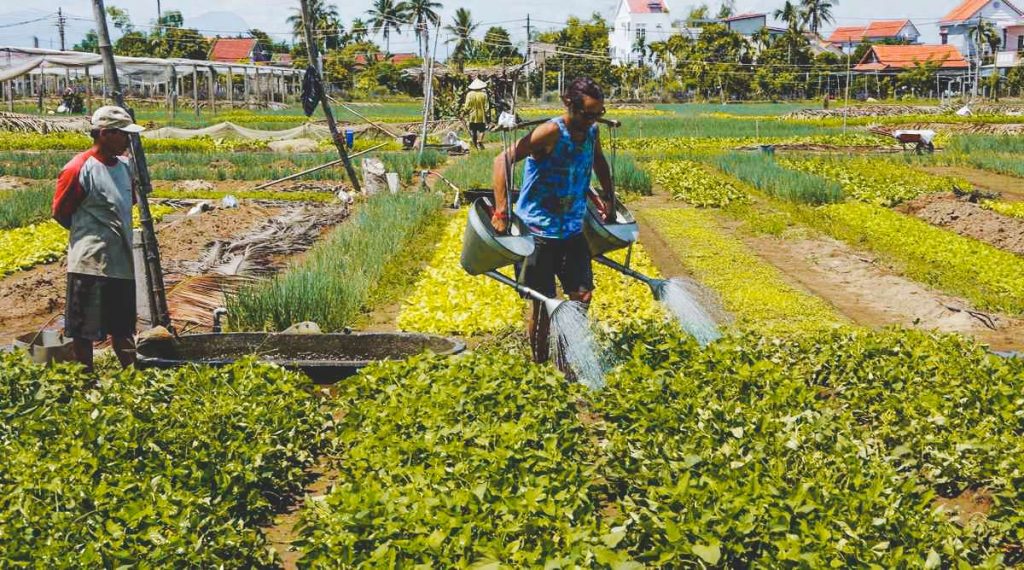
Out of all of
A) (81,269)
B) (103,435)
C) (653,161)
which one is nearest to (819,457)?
(103,435)

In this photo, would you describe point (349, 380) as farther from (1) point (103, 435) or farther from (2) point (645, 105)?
(2) point (645, 105)

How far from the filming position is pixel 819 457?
4.03 meters

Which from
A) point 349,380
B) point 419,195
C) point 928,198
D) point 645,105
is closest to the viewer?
point 349,380

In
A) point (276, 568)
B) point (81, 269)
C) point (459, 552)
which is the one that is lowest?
point (276, 568)

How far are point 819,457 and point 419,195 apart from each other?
10.0 meters

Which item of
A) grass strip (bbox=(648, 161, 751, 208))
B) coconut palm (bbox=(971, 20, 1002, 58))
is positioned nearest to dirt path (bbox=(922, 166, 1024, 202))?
grass strip (bbox=(648, 161, 751, 208))

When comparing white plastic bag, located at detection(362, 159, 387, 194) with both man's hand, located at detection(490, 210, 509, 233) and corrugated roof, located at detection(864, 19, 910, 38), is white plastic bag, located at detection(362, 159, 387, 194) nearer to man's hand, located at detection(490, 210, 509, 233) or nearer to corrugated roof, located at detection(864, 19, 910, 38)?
man's hand, located at detection(490, 210, 509, 233)

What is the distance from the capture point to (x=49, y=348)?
6117 mm

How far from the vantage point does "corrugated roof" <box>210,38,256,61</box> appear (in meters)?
80.6

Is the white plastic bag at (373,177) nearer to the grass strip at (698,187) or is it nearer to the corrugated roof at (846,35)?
the grass strip at (698,187)

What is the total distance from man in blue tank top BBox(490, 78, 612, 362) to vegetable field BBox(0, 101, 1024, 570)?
0.25 meters

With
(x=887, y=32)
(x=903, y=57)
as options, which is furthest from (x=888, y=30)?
(x=903, y=57)

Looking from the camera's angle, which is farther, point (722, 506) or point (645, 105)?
point (645, 105)

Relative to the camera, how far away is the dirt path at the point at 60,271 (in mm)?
8602
